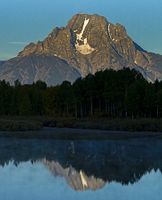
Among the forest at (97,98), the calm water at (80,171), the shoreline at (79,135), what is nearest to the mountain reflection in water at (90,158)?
the calm water at (80,171)

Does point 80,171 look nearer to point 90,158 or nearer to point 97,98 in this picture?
point 90,158

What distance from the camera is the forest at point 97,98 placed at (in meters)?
80.4

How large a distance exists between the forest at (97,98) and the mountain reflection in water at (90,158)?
32.6 metres

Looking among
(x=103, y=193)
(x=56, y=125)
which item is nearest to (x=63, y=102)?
(x=56, y=125)

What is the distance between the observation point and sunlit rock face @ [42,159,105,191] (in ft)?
81.8

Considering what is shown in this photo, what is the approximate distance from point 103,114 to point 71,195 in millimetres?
67588

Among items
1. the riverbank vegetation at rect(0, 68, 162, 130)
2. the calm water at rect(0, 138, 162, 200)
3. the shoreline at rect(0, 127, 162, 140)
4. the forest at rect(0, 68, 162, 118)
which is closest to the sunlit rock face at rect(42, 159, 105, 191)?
the calm water at rect(0, 138, 162, 200)

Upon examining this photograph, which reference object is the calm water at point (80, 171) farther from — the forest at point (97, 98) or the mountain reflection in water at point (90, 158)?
the forest at point (97, 98)

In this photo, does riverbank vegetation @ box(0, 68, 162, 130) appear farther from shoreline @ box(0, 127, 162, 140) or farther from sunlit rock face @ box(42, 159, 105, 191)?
sunlit rock face @ box(42, 159, 105, 191)

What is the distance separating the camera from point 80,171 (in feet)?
94.8

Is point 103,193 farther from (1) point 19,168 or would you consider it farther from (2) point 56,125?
(2) point 56,125

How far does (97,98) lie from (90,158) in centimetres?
6400

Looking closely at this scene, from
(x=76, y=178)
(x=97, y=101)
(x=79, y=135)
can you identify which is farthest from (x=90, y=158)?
(x=97, y=101)

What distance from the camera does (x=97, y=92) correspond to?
91062 mm
